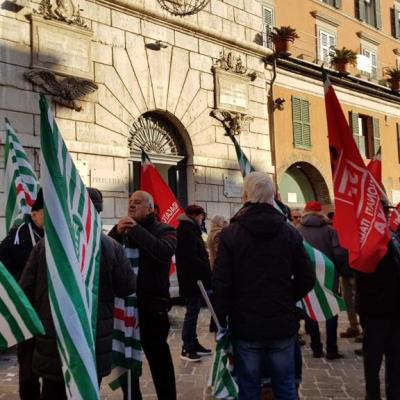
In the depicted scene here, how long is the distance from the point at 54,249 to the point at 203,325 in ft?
20.6

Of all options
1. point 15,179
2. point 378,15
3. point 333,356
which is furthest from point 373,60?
point 15,179

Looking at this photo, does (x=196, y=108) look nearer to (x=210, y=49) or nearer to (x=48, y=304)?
Answer: (x=210, y=49)

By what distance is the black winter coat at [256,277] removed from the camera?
349 cm

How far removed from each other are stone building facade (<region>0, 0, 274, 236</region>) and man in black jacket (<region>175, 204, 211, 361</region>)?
4.61 meters

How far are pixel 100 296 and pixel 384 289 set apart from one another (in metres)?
2.02

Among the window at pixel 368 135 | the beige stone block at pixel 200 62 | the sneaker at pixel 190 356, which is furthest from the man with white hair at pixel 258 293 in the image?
the window at pixel 368 135

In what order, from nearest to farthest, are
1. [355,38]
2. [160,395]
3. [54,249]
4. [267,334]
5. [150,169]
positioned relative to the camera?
[54,249]
[267,334]
[160,395]
[150,169]
[355,38]

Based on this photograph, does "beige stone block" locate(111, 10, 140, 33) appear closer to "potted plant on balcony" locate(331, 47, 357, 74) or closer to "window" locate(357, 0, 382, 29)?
"potted plant on balcony" locate(331, 47, 357, 74)

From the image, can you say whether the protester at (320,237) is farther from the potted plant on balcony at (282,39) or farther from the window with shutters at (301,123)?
the window with shutters at (301,123)

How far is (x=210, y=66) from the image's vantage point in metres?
14.0

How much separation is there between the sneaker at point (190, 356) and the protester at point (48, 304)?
10.2 feet

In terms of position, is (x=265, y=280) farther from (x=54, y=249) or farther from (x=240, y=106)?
(x=240, y=106)

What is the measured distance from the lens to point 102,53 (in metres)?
11.9

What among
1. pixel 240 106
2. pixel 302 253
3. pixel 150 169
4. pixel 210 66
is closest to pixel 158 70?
pixel 210 66
